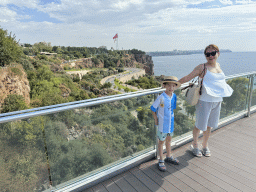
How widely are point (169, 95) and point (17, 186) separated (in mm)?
1932

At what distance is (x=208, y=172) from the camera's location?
2369 millimetres

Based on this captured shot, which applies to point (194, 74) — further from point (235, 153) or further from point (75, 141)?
point (75, 141)

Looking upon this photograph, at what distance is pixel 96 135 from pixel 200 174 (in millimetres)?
1472

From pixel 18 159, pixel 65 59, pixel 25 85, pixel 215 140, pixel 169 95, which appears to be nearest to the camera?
pixel 18 159

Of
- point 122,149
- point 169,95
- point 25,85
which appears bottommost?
point 25,85

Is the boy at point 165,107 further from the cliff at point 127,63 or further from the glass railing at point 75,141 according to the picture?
the cliff at point 127,63

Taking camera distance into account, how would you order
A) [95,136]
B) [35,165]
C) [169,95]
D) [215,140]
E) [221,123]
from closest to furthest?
[35,165] < [95,136] < [169,95] < [215,140] < [221,123]

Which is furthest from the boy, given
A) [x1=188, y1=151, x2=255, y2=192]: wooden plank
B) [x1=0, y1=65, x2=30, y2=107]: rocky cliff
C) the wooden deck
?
[x1=0, y1=65, x2=30, y2=107]: rocky cliff

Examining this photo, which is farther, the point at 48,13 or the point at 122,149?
the point at 48,13

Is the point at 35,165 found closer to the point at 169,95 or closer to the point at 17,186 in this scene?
the point at 17,186

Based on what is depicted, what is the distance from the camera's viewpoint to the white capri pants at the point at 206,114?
2.56 meters

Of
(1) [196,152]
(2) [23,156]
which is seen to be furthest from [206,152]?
(2) [23,156]

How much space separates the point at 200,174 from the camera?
233cm

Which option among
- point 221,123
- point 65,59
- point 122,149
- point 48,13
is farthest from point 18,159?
point 48,13
